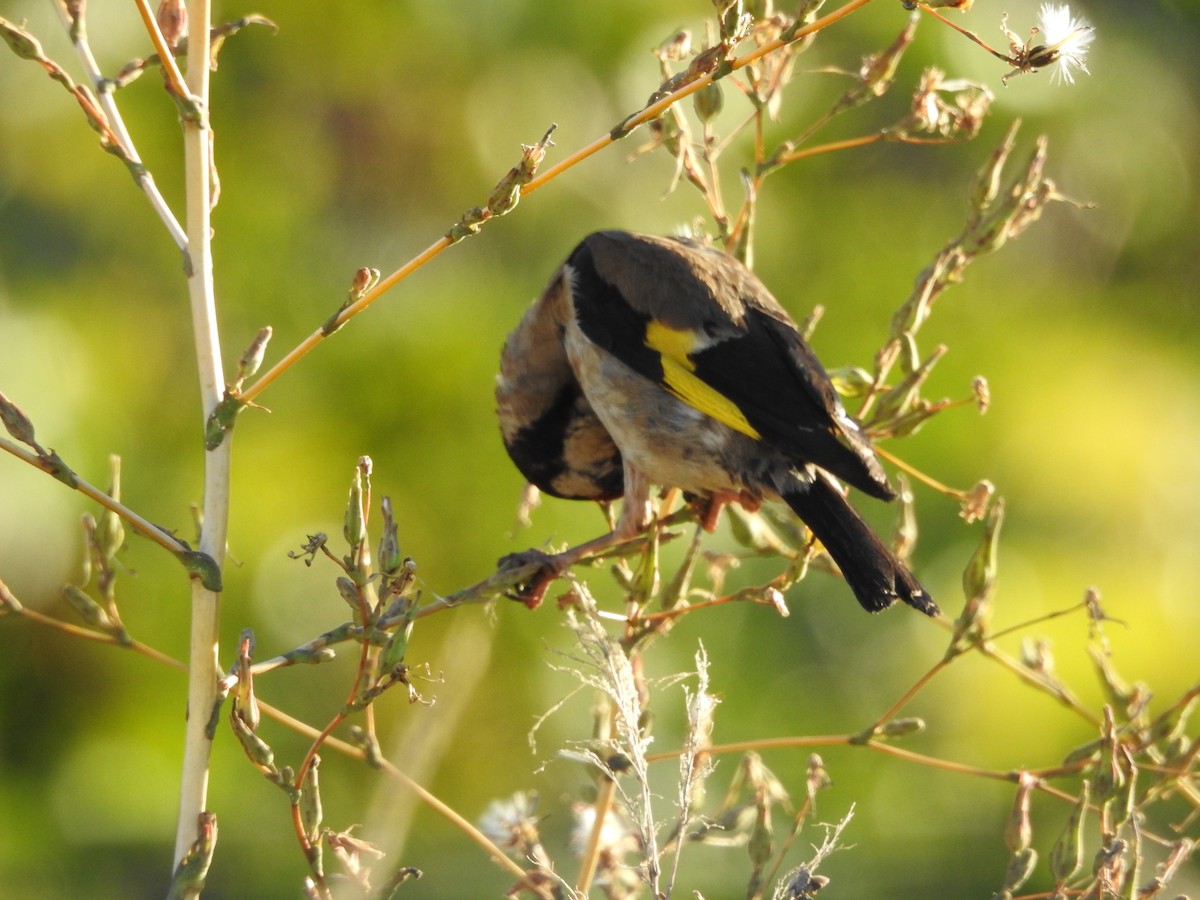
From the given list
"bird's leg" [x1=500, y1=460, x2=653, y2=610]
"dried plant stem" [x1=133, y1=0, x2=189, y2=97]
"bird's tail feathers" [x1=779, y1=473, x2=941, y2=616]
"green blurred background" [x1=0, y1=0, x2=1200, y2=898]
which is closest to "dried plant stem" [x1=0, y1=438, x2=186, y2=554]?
"dried plant stem" [x1=133, y1=0, x2=189, y2=97]

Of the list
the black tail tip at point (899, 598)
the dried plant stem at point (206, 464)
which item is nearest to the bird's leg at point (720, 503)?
the black tail tip at point (899, 598)

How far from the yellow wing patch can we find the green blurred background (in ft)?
4.83

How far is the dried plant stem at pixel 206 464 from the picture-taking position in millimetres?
1173

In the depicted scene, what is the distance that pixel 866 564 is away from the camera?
1687 mm

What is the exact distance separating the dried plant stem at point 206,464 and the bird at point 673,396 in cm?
80

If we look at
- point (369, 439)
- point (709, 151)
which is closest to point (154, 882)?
point (369, 439)

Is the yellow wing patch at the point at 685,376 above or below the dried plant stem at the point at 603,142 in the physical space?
above

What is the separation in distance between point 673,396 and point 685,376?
0.16ft

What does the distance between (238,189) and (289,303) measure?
541mm

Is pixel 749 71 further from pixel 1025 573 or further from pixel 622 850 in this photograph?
pixel 1025 573

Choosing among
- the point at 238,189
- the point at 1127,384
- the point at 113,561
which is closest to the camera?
the point at 113,561

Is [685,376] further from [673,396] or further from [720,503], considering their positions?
[720,503]

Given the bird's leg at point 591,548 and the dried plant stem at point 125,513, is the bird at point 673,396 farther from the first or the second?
the dried plant stem at point 125,513

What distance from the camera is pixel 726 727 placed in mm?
4359
